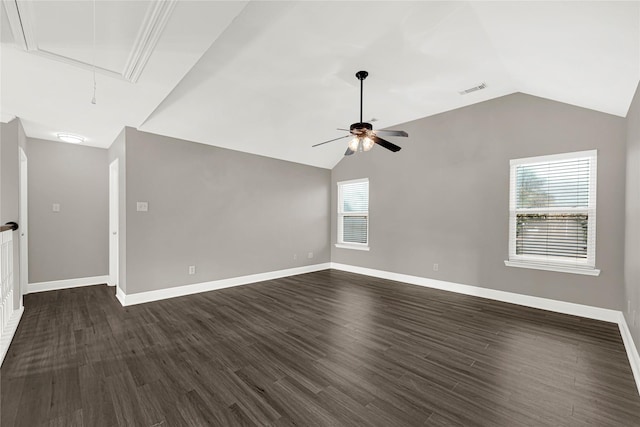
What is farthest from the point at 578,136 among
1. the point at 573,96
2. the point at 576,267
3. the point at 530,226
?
the point at 576,267

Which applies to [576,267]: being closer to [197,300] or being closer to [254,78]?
[254,78]

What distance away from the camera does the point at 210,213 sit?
4805 millimetres

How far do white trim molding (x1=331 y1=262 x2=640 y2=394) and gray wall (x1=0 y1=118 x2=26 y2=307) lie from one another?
564 centimetres

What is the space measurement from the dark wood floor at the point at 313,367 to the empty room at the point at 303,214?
0.02m

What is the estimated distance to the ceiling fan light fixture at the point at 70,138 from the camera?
166 inches

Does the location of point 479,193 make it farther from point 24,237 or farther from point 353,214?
point 24,237

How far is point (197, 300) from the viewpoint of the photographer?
4.21 metres

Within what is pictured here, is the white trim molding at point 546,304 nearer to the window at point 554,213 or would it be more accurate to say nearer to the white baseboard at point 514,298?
the white baseboard at point 514,298

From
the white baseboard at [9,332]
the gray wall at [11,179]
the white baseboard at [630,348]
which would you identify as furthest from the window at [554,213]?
the gray wall at [11,179]

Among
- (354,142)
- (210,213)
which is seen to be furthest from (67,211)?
(354,142)

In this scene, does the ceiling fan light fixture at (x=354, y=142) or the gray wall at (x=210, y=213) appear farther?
the gray wall at (x=210, y=213)

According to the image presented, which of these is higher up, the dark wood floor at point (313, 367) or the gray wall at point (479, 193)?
the gray wall at point (479, 193)

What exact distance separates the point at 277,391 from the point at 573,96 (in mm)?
4498

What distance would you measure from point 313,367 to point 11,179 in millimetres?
4177
